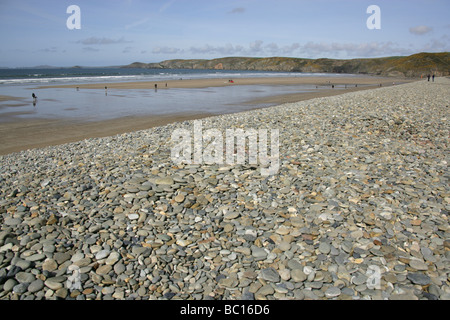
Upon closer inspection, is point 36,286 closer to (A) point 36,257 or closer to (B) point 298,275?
(A) point 36,257

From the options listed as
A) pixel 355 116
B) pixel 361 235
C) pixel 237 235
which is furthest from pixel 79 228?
pixel 355 116

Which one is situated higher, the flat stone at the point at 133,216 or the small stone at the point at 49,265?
the flat stone at the point at 133,216

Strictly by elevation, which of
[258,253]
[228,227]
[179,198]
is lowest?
[258,253]

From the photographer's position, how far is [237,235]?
5945mm

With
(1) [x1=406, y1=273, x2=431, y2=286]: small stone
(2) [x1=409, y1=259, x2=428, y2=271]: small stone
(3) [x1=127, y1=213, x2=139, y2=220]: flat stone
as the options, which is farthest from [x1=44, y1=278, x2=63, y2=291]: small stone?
(2) [x1=409, y1=259, x2=428, y2=271]: small stone

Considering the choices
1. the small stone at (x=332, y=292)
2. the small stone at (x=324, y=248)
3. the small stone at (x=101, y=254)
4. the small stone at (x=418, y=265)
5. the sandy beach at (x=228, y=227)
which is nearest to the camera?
the small stone at (x=332, y=292)

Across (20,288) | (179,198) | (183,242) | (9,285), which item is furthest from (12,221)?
(183,242)

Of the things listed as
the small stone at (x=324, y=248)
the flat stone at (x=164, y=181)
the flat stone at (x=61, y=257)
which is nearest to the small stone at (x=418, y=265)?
the small stone at (x=324, y=248)

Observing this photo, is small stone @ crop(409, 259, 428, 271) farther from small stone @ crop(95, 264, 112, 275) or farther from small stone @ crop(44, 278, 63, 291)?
small stone @ crop(44, 278, 63, 291)

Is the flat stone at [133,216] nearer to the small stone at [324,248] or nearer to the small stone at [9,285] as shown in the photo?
the small stone at [9,285]

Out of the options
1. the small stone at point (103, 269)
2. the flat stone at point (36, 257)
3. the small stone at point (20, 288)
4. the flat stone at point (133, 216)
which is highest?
the flat stone at point (133, 216)

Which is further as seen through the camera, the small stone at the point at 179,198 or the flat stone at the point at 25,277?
the small stone at the point at 179,198

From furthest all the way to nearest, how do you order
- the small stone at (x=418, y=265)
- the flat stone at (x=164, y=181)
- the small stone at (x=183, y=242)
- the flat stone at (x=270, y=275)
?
the flat stone at (x=164, y=181) → the small stone at (x=183, y=242) → the small stone at (x=418, y=265) → the flat stone at (x=270, y=275)

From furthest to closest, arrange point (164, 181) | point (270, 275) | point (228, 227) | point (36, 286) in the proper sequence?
point (164, 181) < point (228, 227) < point (270, 275) < point (36, 286)
